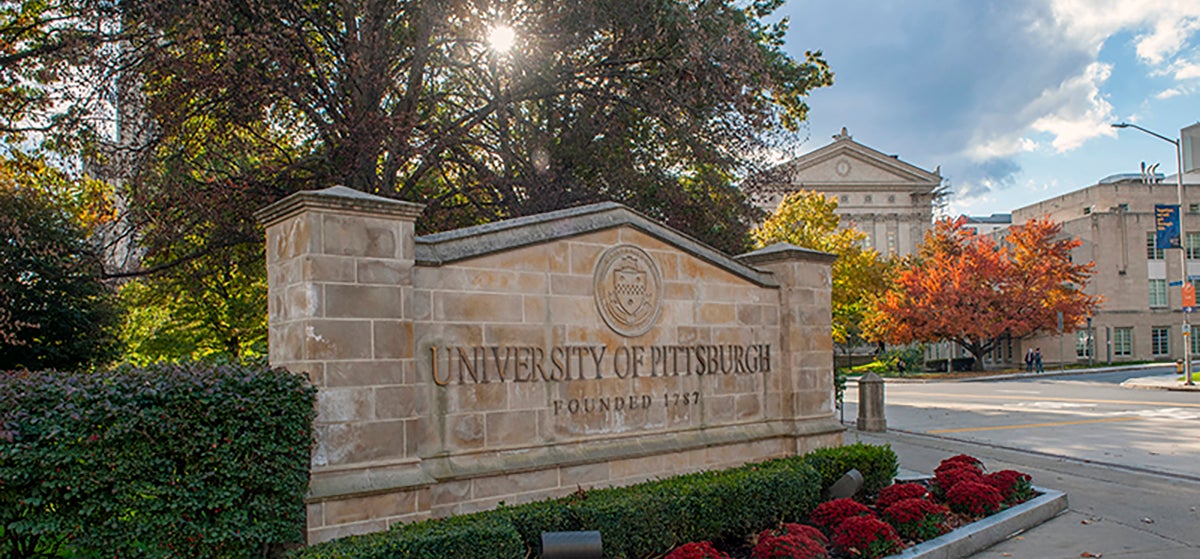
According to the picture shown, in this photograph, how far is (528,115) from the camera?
56.3 feet

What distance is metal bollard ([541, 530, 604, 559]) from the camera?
609 centimetres

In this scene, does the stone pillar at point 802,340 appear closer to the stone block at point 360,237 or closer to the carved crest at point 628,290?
the carved crest at point 628,290

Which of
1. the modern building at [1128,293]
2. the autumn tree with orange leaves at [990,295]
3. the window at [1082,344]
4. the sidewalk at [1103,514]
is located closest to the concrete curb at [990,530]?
the sidewalk at [1103,514]

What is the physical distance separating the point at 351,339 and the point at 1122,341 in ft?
178

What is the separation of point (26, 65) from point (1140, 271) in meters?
55.2

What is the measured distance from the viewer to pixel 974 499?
28.5 feet

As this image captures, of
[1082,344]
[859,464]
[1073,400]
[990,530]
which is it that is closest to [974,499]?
[990,530]

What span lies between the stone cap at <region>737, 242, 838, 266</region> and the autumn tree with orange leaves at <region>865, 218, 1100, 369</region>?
32534 millimetres

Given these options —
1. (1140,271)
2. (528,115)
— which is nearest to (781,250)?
(528,115)

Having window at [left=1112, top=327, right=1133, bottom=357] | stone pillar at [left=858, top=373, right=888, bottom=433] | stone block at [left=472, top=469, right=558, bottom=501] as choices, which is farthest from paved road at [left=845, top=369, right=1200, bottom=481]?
window at [left=1112, top=327, right=1133, bottom=357]

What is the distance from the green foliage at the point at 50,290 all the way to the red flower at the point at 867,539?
12.1 meters

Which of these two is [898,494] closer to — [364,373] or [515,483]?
[515,483]

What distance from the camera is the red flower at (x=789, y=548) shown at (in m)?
6.66

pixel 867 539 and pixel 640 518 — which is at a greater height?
pixel 640 518
